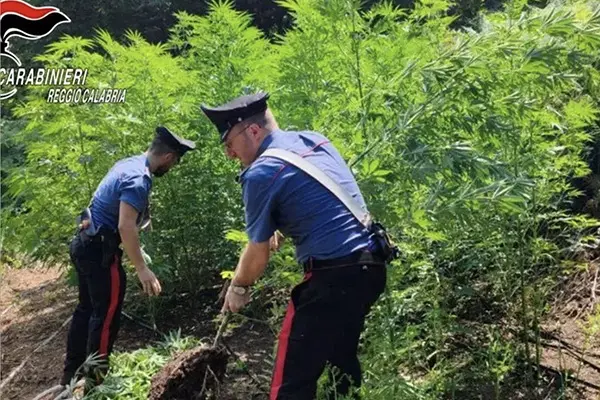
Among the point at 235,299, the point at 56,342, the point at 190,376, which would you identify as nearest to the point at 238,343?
the point at 190,376

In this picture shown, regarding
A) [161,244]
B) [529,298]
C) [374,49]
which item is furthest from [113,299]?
[529,298]

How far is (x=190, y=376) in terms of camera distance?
13.1 ft

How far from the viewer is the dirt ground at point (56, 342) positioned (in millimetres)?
4812

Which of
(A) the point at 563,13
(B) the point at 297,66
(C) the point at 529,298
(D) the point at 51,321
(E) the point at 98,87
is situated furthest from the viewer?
(D) the point at 51,321

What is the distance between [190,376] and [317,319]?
1.21 m

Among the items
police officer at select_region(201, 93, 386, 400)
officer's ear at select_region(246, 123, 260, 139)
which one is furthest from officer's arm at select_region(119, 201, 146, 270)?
officer's ear at select_region(246, 123, 260, 139)

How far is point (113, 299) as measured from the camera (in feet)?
14.4

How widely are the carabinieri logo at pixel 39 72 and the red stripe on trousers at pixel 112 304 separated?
5.30 feet

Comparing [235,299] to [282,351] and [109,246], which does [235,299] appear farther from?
[109,246]

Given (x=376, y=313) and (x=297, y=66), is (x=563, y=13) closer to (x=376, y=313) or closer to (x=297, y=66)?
(x=297, y=66)

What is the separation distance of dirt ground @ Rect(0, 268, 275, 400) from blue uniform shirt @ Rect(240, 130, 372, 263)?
4.52 ft

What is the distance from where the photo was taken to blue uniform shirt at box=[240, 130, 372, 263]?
2.99 meters

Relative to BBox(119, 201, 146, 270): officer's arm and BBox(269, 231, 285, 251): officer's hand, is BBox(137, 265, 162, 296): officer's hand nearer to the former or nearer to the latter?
BBox(119, 201, 146, 270): officer's arm

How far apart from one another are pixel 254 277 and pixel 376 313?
106cm
